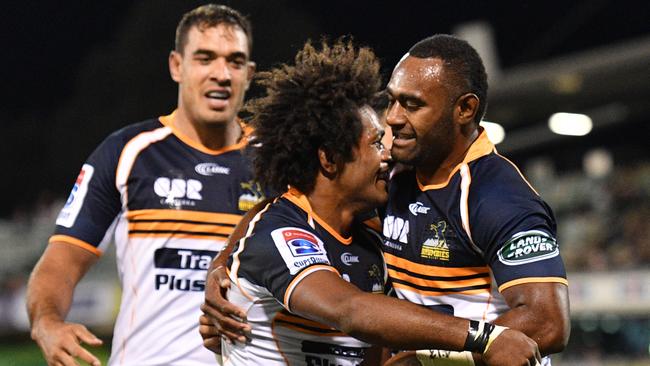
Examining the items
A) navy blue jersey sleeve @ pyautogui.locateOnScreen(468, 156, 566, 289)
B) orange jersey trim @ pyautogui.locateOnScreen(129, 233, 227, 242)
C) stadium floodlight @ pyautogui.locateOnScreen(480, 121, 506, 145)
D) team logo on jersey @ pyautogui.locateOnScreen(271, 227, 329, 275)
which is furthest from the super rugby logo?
stadium floodlight @ pyautogui.locateOnScreen(480, 121, 506, 145)

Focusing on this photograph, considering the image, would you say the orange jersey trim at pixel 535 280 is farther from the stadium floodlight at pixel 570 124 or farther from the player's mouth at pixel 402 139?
the stadium floodlight at pixel 570 124

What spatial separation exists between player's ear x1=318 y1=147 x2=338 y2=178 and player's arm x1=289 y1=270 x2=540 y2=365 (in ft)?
1.75

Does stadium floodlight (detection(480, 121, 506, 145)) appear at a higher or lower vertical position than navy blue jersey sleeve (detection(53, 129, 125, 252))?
higher

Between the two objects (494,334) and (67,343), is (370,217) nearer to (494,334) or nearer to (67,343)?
(494,334)

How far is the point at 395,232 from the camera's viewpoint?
12.8 ft

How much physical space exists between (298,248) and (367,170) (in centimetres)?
52


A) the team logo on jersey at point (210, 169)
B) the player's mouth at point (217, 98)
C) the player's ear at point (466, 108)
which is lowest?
the team logo on jersey at point (210, 169)

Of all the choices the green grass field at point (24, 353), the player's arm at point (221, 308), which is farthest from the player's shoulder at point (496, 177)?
the green grass field at point (24, 353)

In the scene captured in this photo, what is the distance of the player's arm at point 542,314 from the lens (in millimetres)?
3230

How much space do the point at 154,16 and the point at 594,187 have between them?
1489 cm

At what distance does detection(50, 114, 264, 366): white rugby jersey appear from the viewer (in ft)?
15.7

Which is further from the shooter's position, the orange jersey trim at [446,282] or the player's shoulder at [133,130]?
the player's shoulder at [133,130]

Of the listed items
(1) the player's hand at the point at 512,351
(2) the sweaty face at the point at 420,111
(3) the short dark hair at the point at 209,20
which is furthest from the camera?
(3) the short dark hair at the point at 209,20

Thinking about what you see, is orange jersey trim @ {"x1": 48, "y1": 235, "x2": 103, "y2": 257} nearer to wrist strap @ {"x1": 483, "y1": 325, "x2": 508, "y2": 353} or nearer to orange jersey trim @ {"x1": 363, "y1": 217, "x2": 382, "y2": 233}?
orange jersey trim @ {"x1": 363, "y1": 217, "x2": 382, "y2": 233}
